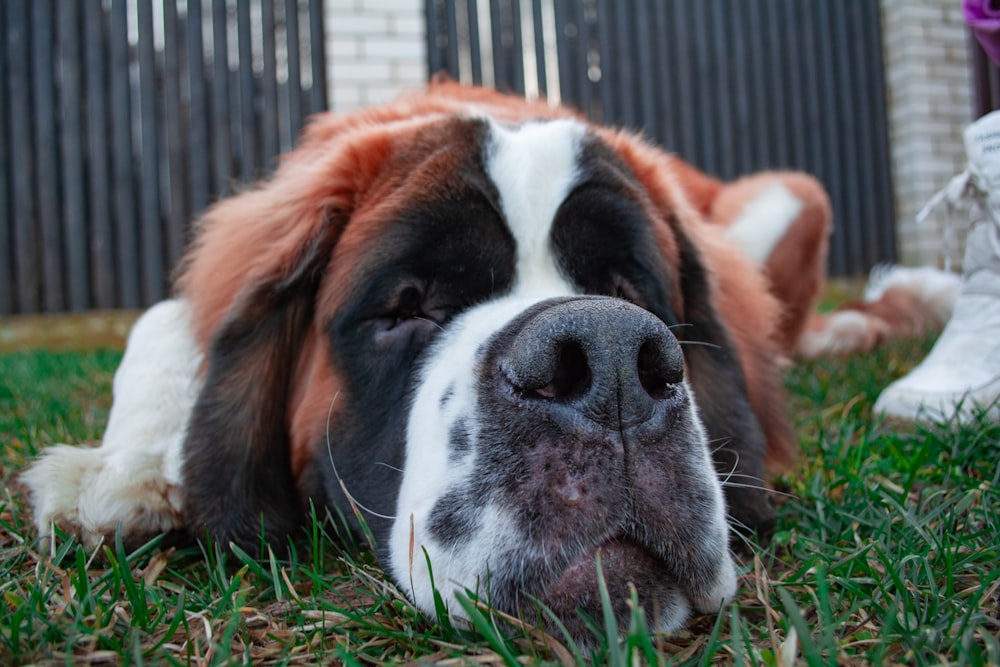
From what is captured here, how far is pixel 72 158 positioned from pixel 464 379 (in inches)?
230

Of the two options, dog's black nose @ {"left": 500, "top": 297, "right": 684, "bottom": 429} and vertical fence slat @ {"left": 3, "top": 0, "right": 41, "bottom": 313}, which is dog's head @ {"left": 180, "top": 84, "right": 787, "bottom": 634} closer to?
dog's black nose @ {"left": 500, "top": 297, "right": 684, "bottom": 429}

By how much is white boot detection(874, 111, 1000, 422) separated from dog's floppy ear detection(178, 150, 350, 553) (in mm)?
1487

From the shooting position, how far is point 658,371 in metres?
1.07

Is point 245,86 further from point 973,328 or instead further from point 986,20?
point 973,328

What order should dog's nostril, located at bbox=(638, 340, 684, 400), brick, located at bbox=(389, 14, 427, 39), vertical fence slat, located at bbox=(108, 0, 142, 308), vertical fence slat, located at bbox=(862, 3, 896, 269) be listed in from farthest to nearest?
vertical fence slat, located at bbox=(862, 3, 896, 269), brick, located at bbox=(389, 14, 427, 39), vertical fence slat, located at bbox=(108, 0, 142, 308), dog's nostril, located at bbox=(638, 340, 684, 400)

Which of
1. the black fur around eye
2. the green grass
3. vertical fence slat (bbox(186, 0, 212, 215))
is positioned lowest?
the green grass

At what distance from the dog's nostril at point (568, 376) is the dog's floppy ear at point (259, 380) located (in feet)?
2.37

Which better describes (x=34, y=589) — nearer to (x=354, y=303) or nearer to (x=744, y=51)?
(x=354, y=303)

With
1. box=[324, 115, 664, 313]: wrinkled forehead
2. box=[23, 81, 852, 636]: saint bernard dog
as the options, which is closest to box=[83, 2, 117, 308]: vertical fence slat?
box=[23, 81, 852, 636]: saint bernard dog

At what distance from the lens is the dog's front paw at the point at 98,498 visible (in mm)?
1468

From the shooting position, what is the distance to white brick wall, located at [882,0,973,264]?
7590 mm

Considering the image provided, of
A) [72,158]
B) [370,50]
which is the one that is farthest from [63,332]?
[370,50]

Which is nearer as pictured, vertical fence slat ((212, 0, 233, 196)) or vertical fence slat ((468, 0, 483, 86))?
vertical fence slat ((212, 0, 233, 196))

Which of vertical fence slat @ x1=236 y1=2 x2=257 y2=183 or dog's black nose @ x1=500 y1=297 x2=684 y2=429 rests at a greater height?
vertical fence slat @ x1=236 y1=2 x2=257 y2=183
